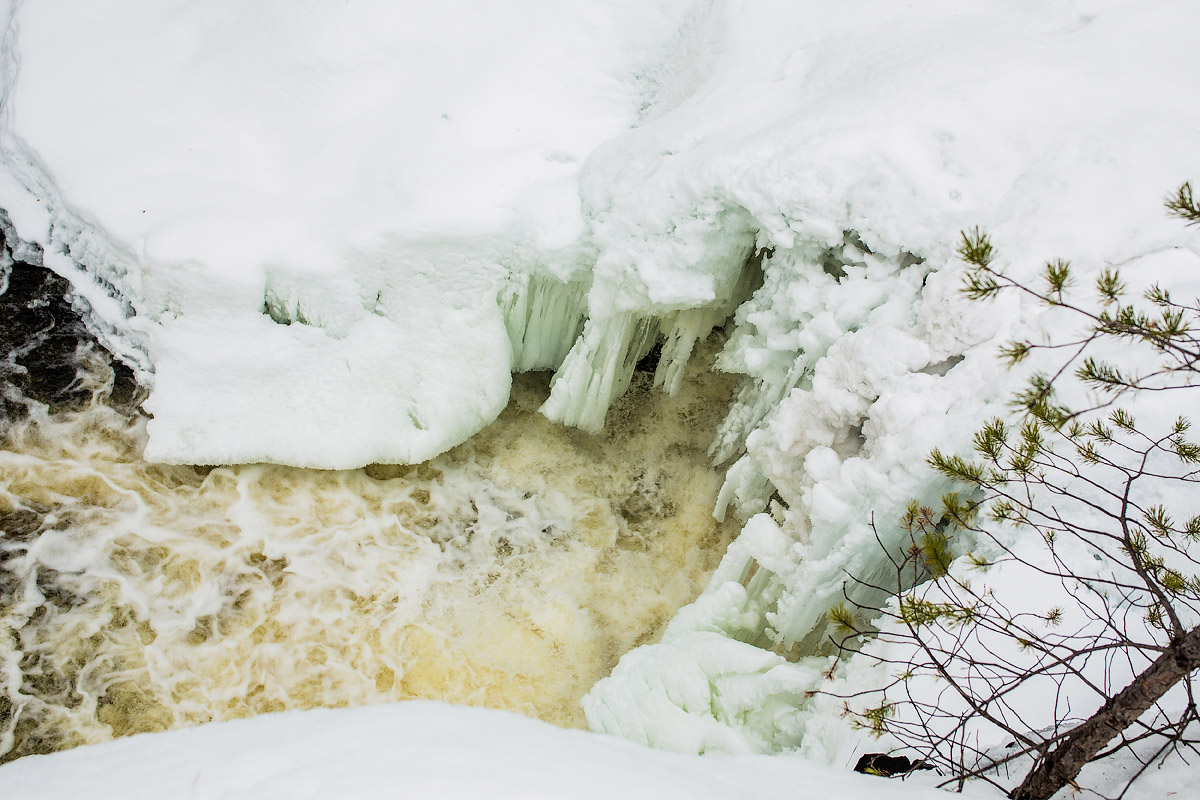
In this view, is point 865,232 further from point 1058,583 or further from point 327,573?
point 327,573

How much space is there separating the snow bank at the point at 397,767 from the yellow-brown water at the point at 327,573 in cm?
183

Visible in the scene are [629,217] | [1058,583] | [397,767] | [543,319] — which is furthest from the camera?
[543,319]

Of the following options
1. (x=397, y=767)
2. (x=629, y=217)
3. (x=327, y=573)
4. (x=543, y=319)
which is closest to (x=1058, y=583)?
(x=397, y=767)

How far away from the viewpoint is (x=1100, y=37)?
479cm

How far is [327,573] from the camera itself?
5859 mm

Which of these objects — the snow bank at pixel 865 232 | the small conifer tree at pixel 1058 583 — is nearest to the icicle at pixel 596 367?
the snow bank at pixel 865 232

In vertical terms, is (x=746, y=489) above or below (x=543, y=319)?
below

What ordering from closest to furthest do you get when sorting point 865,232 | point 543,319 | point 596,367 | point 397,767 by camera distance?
point 397,767, point 865,232, point 596,367, point 543,319

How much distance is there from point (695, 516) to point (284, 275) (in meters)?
3.83

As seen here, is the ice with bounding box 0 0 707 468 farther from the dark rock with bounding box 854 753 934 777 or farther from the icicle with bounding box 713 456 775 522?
the dark rock with bounding box 854 753 934 777

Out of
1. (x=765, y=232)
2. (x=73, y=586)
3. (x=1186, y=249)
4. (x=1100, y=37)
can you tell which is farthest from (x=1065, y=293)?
(x=73, y=586)

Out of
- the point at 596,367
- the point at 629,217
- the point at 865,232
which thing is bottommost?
the point at 596,367

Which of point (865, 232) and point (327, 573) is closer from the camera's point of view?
point (865, 232)

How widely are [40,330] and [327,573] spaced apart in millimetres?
3327
